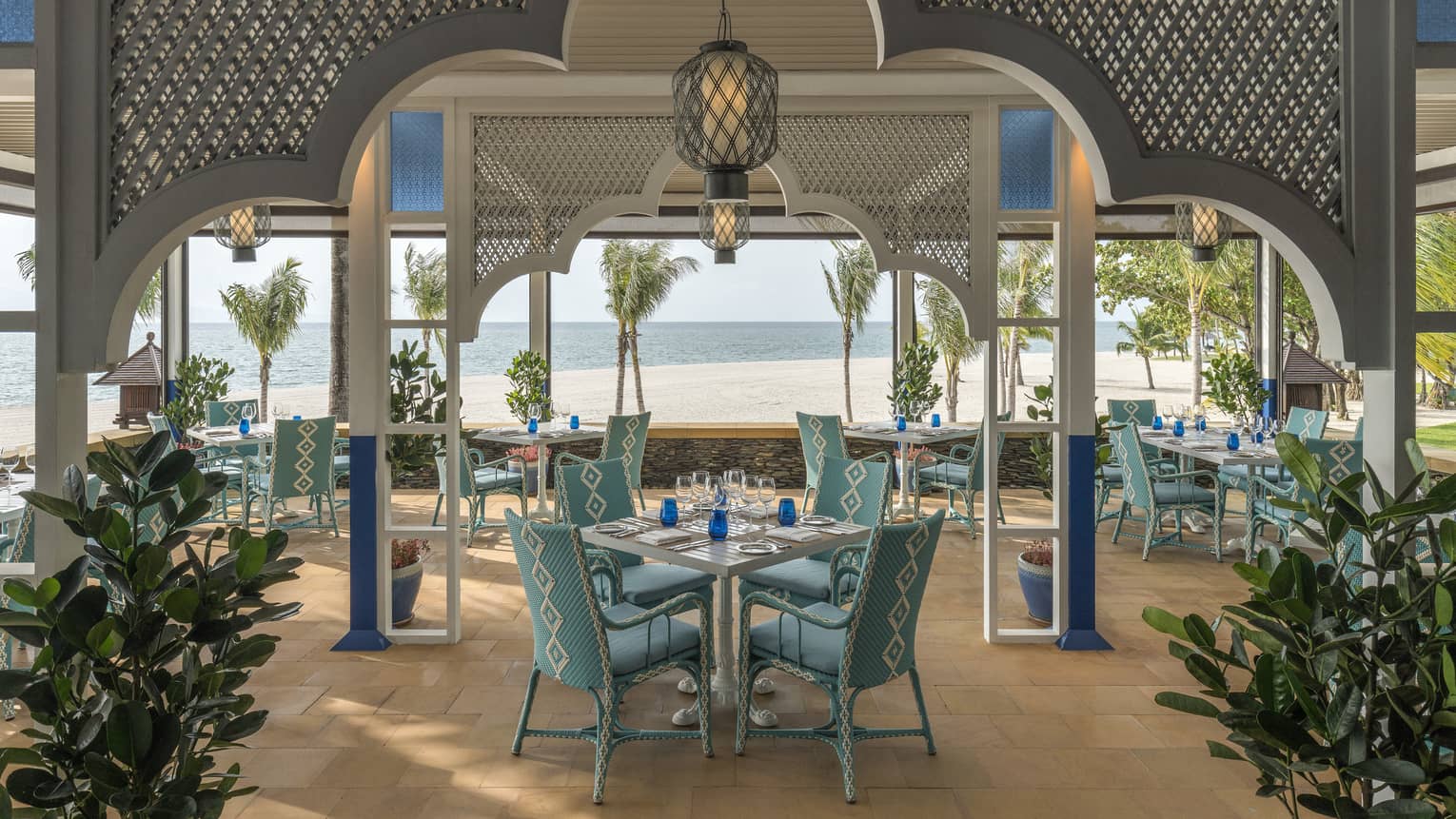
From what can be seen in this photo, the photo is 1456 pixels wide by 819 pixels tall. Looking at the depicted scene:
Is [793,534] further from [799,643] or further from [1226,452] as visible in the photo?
[1226,452]

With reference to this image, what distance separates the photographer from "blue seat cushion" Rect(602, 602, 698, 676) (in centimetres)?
332

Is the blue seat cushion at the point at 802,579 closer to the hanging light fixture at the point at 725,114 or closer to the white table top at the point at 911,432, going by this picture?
the hanging light fixture at the point at 725,114

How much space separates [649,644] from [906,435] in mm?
5064

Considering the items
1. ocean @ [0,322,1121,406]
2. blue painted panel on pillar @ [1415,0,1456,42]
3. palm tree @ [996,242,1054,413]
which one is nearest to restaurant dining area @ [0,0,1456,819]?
blue painted panel on pillar @ [1415,0,1456,42]

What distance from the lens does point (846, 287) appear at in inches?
491

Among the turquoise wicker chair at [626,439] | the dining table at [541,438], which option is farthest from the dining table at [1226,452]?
the dining table at [541,438]

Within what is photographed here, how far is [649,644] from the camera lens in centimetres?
339

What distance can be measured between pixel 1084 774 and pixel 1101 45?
8.09ft

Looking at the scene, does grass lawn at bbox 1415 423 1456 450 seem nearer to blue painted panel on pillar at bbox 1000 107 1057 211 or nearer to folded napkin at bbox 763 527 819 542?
blue painted panel on pillar at bbox 1000 107 1057 211

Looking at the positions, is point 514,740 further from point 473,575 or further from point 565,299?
point 565,299

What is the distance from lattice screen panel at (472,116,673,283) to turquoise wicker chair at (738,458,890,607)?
1.91 metres

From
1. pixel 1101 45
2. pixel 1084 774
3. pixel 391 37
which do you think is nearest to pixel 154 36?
pixel 391 37

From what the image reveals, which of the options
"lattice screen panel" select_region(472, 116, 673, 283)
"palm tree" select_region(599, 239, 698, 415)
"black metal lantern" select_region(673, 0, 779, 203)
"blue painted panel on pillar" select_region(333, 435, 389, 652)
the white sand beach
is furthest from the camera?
the white sand beach

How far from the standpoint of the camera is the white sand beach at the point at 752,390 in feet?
117
